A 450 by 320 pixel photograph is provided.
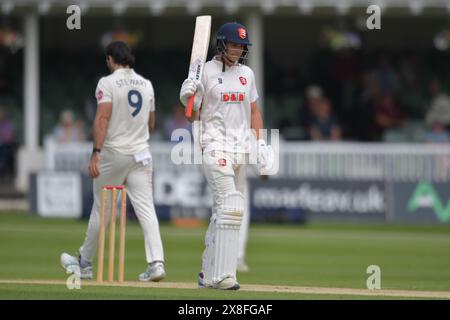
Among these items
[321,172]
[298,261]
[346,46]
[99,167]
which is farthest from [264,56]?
[99,167]

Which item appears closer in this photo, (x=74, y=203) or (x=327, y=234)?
(x=327, y=234)

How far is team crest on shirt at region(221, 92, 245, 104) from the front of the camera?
11.2m

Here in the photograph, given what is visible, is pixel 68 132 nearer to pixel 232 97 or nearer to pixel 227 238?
pixel 232 97

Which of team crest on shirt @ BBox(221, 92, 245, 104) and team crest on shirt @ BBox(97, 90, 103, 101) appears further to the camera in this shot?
team crest on shirt @ BBox(97, 90, 103, 101)

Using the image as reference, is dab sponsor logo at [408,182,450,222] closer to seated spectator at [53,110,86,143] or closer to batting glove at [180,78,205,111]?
seated spectator at [53,110,86,143]

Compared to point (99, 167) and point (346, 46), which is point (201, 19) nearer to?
point (99, 167)

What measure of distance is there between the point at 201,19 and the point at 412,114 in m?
17.3

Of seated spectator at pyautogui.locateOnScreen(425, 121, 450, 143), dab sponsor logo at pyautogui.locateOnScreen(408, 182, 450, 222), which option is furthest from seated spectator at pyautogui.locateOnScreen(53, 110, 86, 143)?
seated spectator at pyautogui.locateOnScreen(425, 121, 450, 143)

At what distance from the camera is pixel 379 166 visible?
80.1 feet

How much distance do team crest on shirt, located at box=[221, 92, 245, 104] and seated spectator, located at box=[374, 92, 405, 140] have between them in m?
16.1

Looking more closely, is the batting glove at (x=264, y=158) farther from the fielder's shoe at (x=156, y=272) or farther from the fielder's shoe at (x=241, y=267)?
the fielder's shoe at (x=241, y=267)

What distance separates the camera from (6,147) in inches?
1059

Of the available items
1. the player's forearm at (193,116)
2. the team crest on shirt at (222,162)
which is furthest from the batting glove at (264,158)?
the player's forearm at (193,116)

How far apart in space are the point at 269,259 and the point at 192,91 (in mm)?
6335
